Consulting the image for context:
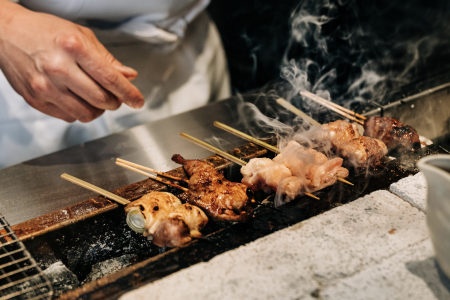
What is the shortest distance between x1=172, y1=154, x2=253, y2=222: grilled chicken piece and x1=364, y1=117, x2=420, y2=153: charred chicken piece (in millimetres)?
1281

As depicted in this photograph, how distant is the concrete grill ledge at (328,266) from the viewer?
1478 mm

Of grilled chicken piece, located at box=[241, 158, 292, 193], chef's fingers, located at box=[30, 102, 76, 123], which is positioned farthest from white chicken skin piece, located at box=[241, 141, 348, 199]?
chef's fingers, located at box=[30, 102, 76, 123]

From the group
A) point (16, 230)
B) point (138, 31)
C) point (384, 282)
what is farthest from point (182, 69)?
point (384, 282)

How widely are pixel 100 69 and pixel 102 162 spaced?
0.89 meters

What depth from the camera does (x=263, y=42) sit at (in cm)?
704

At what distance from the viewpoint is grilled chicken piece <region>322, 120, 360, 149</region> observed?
2.66 metres

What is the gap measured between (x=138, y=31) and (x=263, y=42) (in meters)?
4.12

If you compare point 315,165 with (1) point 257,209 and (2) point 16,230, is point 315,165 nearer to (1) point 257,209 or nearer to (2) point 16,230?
(1) point 257,209

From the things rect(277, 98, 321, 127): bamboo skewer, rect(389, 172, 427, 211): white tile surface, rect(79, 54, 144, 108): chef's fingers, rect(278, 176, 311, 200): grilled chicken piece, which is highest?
rect(79, 54, 144, 108): chef's fingers

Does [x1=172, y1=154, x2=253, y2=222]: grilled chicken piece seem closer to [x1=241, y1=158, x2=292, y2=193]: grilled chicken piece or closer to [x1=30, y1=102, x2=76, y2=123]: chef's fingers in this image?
[x1=241, y1=158, x2=292, y2=193]: grilled chicken piece

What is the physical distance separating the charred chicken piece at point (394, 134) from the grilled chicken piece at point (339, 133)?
165mm

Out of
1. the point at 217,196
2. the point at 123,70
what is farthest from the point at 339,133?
the point at 123,70

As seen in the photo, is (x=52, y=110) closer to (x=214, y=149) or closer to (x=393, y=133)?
(x=214, y=149)

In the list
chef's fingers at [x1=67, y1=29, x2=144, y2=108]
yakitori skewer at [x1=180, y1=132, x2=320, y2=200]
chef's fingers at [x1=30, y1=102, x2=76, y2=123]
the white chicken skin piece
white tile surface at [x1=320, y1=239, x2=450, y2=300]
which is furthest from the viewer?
chef's fingers at [x1=30, y1=102, x2=76, y2=123]
